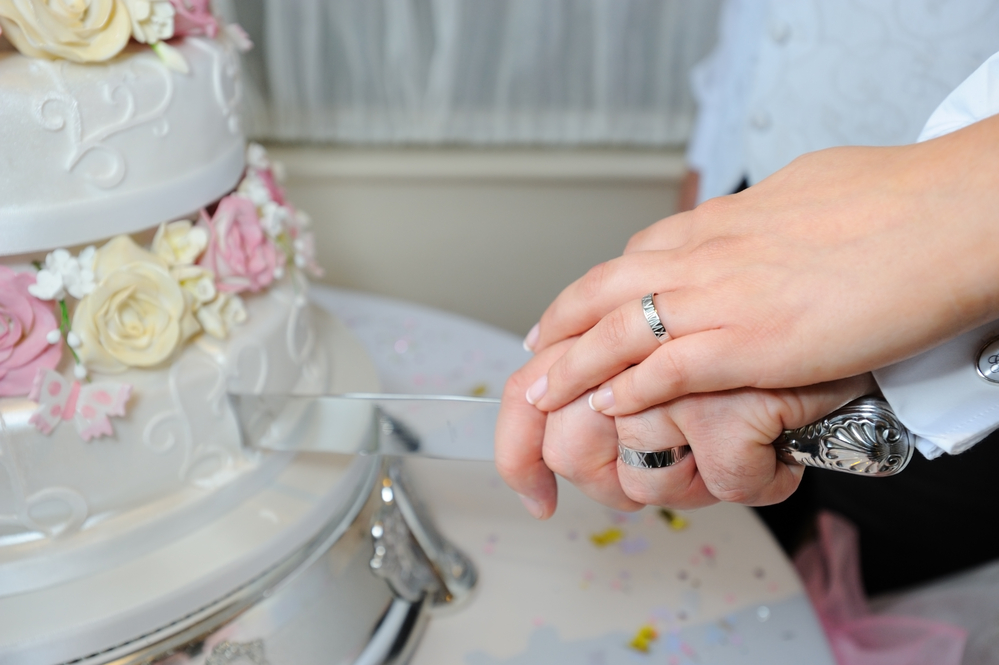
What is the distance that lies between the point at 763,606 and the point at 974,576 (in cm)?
35

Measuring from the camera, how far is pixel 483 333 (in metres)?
1.40

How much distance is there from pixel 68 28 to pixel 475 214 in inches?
47.1

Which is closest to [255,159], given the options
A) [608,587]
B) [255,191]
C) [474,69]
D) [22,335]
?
[255,191]

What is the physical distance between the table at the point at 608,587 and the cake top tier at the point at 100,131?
54cm

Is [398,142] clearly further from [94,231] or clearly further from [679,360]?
[679,360]

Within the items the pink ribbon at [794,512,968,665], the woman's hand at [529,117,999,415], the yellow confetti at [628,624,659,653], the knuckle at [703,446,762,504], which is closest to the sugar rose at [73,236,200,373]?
the woman's hand at [529,117,999,415]

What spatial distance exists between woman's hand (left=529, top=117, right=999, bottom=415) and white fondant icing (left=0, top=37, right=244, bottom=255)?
40cm

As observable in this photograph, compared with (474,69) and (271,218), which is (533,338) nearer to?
(271,218)

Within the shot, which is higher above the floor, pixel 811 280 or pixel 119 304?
pixel 811 280

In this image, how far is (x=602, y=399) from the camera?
59cm

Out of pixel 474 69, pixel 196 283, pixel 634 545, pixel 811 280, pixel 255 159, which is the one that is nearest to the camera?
pixel 811 280

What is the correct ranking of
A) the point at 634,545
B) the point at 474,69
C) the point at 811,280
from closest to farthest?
the point at 811,280 → the point at 634,545 → the point at 474,69

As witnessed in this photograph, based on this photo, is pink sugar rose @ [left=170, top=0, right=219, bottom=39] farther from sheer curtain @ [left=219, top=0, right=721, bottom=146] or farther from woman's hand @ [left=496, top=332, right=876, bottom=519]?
sheer curtain @ [left=219, top=0, right=721, bottom=146]

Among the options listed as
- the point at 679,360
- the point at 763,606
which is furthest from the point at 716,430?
the point at 763,606
